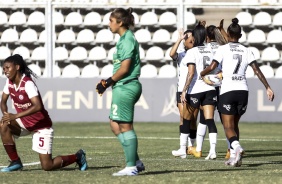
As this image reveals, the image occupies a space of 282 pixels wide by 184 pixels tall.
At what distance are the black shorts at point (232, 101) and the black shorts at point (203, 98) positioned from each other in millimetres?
1853

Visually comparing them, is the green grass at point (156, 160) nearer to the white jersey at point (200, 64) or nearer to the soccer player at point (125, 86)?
the soccer player at point (125, 86)

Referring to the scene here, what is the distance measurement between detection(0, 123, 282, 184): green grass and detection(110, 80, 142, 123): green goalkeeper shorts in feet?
2.56

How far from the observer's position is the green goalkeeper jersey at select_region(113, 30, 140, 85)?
12125 mm

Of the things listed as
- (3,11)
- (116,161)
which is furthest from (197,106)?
(3,11)

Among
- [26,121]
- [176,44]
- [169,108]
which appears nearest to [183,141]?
[176,44]

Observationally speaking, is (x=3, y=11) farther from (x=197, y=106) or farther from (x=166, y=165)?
(x=166, y=165)

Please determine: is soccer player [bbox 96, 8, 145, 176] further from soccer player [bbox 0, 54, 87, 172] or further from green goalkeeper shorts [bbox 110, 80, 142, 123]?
soccer player [bbox 0, 54, 87, 172]

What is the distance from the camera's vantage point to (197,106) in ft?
54.5

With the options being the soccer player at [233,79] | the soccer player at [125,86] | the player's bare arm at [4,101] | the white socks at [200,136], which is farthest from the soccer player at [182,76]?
the soccer player at [125,86]

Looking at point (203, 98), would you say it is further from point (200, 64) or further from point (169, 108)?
point (169, 108)

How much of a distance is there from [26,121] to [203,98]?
4.32 m

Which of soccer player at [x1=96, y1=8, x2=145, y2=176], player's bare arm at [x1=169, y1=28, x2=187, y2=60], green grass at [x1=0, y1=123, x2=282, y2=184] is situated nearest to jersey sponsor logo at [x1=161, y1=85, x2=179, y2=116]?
green grass at [x1=0, y1=123, x2=282, y2=184]

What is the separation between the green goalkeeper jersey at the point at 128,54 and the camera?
12.1 m

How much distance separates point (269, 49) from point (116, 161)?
1701cm
